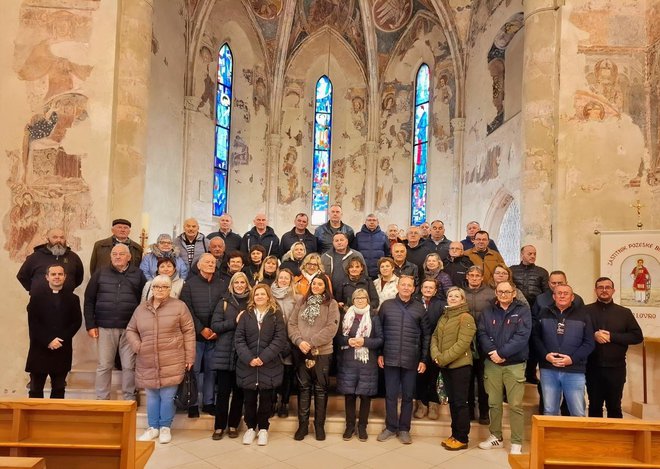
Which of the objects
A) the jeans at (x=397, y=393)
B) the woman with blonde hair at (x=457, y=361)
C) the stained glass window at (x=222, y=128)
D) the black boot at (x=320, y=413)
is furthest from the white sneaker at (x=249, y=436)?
the stained glass window at (x=222, y=128)

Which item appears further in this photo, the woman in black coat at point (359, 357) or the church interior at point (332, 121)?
the church interior at point (332, 121)

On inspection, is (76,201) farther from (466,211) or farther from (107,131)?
(466,211)

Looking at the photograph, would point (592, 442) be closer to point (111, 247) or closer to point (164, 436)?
point (164, 436)

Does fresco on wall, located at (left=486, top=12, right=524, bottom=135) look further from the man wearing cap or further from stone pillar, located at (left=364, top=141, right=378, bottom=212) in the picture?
the man wearing cap

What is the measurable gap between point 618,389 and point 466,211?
9962 millimetres

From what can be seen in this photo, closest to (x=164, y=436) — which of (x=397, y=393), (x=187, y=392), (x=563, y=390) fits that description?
(x=187, y=392)

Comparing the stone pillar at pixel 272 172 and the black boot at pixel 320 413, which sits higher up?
the stone pillar at pixel 272 172

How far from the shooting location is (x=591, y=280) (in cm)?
796

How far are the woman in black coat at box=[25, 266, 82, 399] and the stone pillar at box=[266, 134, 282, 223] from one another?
1183 cm

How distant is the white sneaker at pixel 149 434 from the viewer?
5555mm

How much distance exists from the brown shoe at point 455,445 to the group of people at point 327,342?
11 millimetres

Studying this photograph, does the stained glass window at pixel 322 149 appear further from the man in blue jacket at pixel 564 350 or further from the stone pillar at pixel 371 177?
the man in blue jacket at pixel 564 350

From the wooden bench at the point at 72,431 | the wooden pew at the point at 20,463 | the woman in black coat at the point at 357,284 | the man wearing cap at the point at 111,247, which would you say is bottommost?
the wooden bench at the point at 72,431

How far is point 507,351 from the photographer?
5.42m
